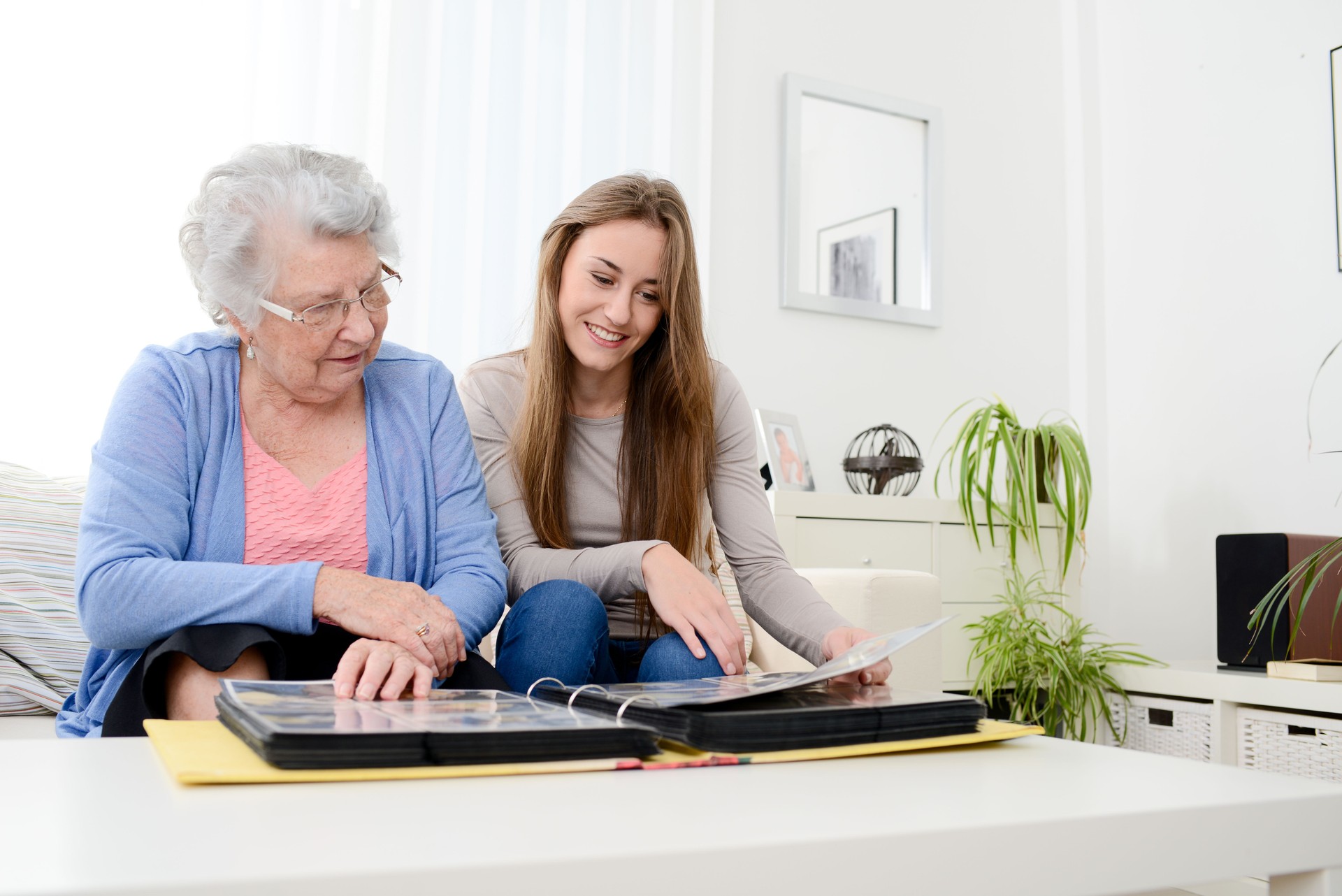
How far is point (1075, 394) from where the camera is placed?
12.5 feet

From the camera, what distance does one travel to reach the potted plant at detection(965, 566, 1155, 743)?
2.79 meters

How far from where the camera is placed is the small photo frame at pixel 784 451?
301 centimetres

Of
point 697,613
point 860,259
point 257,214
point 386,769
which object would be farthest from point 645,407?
point 860,259

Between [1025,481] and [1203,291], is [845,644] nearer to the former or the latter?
[1025,481]

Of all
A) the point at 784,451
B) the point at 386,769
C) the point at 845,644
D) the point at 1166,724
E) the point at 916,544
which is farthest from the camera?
the point at 784,451

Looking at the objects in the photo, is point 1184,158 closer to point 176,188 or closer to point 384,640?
point 176,188

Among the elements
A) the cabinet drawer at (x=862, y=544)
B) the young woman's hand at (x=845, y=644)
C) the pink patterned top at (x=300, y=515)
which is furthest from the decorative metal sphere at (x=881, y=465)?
the pink patterned top at (x=300, y=515)

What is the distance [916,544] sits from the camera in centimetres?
296

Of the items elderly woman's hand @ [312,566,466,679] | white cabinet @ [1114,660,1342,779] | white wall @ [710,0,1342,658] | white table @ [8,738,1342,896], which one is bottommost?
white cabinet @ [1114,660,1342,779]

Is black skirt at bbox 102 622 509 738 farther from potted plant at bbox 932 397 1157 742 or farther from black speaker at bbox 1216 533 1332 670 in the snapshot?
black speaker at bbox 1216 533 1332 670

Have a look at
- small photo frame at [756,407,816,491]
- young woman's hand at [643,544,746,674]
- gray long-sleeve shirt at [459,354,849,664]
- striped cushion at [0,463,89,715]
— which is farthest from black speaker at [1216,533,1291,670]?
striped cushion at [0,463,89,715]

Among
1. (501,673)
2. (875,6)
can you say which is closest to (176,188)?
(501,673)

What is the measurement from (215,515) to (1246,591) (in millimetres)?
2306

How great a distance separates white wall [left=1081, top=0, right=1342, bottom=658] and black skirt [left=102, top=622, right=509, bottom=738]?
9.19ft
